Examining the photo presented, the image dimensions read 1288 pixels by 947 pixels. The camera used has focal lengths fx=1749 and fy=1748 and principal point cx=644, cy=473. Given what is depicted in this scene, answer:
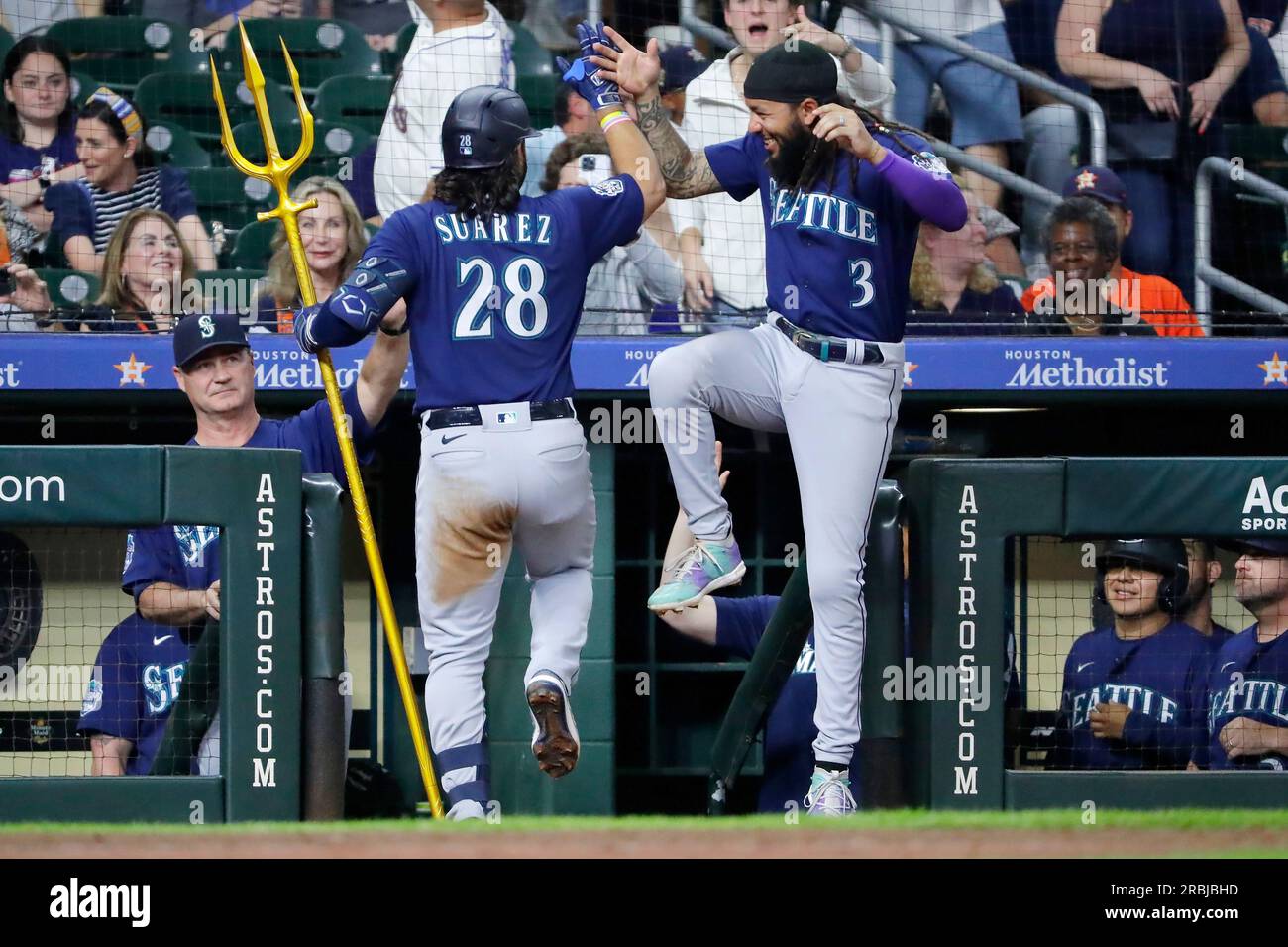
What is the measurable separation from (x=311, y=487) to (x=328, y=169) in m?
3.35

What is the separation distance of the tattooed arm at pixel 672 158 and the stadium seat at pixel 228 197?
10.4 ft

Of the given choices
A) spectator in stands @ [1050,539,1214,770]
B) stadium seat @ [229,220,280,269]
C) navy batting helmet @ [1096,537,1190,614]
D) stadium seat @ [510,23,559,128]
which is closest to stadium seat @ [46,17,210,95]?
stadium seat @ [229,220,280,269]

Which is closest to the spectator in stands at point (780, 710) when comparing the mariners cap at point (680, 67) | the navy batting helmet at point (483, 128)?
the navy batting helmet at point (483, 128)

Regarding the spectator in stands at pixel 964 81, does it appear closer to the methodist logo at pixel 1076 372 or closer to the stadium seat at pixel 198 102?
the methodist logo at pixel 1076 372

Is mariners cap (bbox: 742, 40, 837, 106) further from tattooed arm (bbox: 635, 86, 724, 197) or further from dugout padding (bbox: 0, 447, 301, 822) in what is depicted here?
dugout padding (bbox: 0, 447, 301, 822)

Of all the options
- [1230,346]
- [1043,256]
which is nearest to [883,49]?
[1043,256]

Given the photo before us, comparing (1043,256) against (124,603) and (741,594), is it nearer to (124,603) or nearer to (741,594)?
(741,594)

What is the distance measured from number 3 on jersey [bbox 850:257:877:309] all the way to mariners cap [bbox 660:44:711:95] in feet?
10.9

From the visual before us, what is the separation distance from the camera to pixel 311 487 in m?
4.38

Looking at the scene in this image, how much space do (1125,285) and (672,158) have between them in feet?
9.57

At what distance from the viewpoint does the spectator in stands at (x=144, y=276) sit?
21.4 feet

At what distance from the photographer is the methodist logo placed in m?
6.30

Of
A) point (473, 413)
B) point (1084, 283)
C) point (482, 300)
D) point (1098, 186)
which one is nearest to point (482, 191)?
point (482, 300)

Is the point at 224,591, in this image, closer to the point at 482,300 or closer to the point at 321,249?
Result: the point at 482,300
